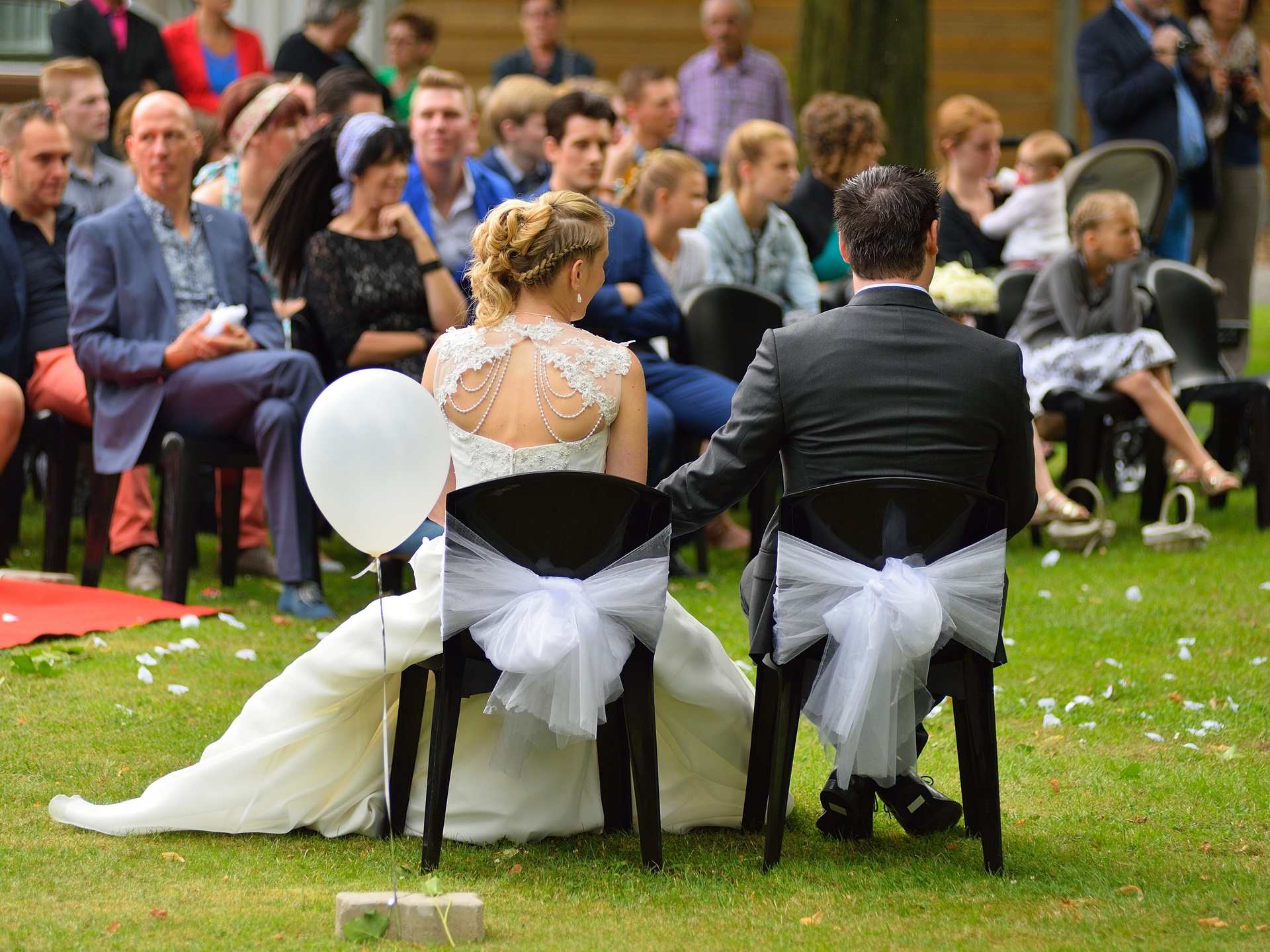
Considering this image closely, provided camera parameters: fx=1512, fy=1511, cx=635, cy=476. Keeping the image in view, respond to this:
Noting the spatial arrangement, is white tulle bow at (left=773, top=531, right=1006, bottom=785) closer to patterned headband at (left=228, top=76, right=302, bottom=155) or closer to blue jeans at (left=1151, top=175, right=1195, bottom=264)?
patterned headband at (left=228, top=76, right=302, bottom=155)

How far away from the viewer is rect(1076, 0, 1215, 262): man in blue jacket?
9539 millimetres

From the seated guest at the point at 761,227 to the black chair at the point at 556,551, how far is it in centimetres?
453

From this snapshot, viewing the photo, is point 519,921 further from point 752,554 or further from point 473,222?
point 473,222

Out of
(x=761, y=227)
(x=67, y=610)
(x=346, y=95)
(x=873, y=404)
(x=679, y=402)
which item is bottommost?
(x=67, y=610)

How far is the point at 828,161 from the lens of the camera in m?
8.50

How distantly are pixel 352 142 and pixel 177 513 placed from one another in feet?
5.68

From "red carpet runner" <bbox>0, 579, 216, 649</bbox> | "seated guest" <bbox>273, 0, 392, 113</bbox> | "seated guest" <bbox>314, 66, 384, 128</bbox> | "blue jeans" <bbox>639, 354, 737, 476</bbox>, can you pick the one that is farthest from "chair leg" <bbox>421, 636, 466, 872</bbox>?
"seated guest" <bbox>273, 0, 392, 113</bbox>

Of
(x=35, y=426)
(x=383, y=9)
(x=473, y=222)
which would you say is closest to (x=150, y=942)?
(x=35, y=426)

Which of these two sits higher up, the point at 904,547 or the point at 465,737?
the point at 904,547

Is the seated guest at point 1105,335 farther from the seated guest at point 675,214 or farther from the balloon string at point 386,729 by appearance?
the balloon string at point 386,729

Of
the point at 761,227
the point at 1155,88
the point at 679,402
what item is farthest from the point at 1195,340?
the point at 679,402

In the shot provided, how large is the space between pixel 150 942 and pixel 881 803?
1956mm

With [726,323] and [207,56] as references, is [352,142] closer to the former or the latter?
[726,323]

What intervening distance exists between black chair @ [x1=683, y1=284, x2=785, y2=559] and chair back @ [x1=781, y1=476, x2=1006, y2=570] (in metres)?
3.84
